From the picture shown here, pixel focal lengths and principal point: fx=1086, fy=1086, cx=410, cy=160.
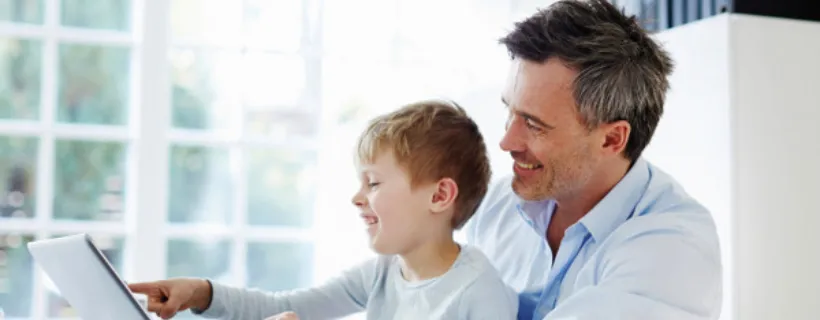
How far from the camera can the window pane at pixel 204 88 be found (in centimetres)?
451

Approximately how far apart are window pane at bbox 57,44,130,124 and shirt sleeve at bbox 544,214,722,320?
10.6ft

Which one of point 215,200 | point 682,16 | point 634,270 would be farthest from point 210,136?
point 634,270

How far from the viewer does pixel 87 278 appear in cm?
140

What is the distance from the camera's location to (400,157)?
1.69 m

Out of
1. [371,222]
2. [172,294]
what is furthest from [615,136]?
[172,294]

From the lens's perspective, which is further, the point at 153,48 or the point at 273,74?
the point at 273,74

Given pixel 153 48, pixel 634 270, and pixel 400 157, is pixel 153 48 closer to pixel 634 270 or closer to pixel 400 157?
pixel 400 157

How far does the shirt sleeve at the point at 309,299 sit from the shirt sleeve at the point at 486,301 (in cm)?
25

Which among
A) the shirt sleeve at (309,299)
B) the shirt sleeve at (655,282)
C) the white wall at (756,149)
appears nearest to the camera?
the shirt sleeve at (655,282)

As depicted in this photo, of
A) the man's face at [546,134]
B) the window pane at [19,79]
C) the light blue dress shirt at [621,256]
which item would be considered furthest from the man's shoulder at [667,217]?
the window pane at [19,79]

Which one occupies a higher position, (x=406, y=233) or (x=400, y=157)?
(x=400, y=157)

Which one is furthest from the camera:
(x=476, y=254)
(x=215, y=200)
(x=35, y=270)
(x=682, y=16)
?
(x=215, y=200)

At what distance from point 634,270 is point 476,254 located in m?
0.28

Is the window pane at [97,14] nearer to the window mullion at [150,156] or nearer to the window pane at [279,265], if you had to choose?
the window mullion at [150,156]
